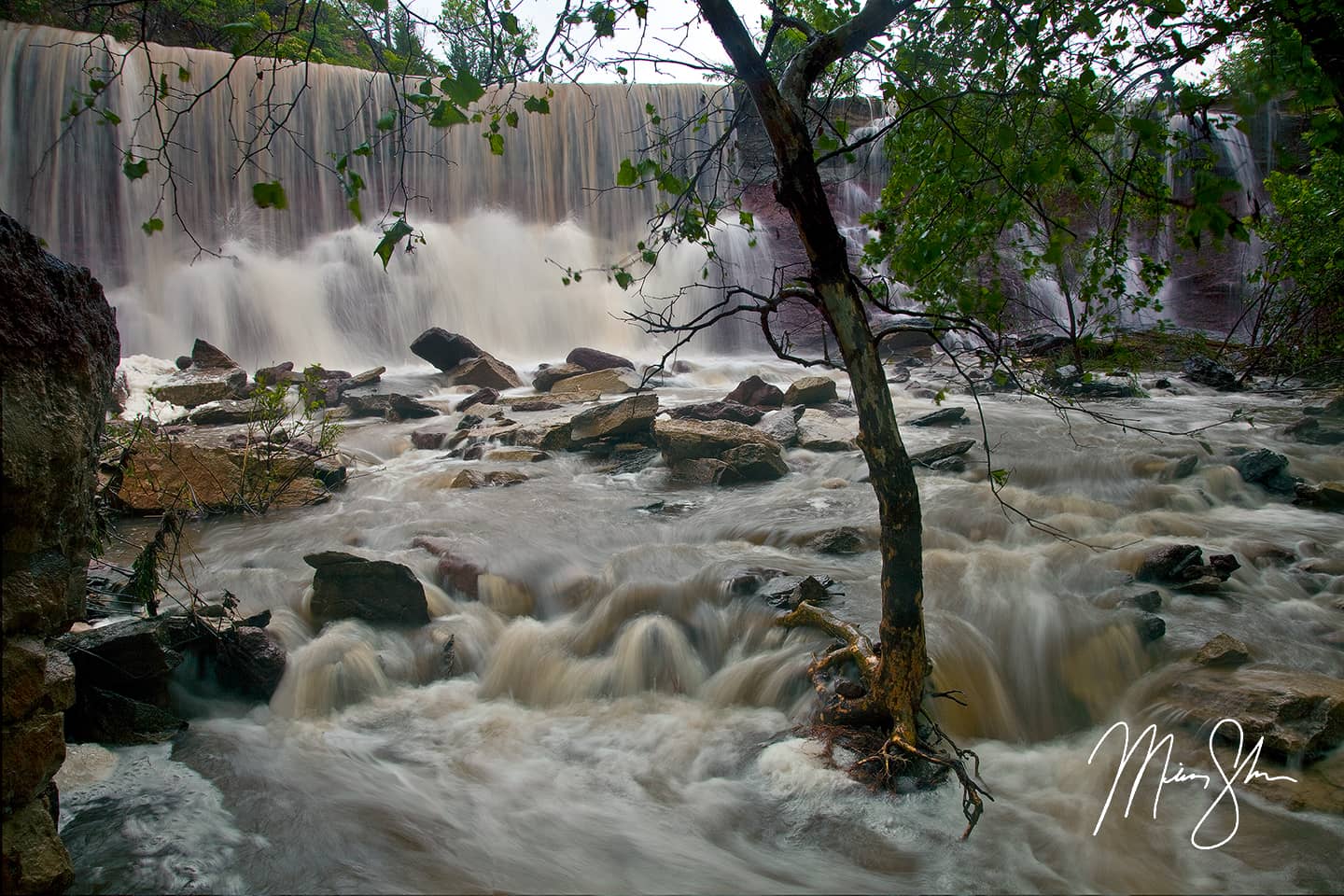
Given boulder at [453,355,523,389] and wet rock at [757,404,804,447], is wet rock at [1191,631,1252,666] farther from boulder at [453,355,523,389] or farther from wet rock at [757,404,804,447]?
boulder at [453,355,523,389]

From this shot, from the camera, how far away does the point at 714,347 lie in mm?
19719

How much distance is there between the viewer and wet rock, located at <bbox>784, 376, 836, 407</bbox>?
11922 mm

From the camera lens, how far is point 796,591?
5445 mm

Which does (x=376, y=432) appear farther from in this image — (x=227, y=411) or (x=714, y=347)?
(x=714, y=347)

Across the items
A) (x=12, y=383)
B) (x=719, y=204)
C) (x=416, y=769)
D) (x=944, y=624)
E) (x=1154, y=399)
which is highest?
(x=719, y=204)

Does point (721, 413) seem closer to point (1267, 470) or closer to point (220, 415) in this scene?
point (1267, 470)

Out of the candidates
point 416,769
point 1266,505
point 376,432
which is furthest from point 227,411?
point 1266,505

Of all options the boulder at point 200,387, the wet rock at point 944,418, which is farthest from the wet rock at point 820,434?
the boulder at point 200,387

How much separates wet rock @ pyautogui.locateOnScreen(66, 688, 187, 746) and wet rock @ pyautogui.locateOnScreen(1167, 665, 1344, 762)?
4.74 m

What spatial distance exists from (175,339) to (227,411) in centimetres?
664

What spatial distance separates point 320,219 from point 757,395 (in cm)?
1289

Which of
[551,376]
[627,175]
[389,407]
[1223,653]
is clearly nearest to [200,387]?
[389,407]

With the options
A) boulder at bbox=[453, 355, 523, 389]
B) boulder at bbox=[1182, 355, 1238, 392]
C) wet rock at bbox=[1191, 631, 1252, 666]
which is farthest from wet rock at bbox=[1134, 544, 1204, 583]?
boulder at bbox=[453, 355, 523, 389]
